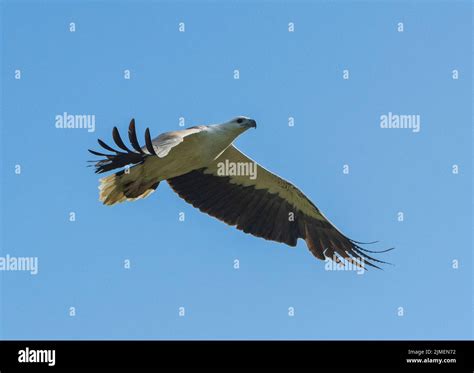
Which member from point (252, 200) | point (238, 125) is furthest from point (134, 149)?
point (252, 200)

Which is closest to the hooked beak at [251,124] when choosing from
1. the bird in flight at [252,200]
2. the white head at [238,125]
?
the white head at [238,125]

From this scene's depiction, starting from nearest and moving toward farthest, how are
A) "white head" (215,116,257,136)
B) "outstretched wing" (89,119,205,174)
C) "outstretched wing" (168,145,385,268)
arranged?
"outstretched wing" (89,119,205,174)
"white head" (215,116,257,136)
"outstretched wing" (168,145,385,268)

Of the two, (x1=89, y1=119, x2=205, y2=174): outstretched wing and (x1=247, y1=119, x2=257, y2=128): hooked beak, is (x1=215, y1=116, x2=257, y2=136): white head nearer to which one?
(x1=247, y1=119, x2=257, y2=128): hooked beak

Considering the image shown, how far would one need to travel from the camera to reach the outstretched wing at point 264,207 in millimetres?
13812

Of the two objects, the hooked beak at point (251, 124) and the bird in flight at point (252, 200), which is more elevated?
the hooked beak at point (251, 124)

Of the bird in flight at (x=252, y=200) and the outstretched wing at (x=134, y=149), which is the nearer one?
the outstretched wing at (x=134, y=149)

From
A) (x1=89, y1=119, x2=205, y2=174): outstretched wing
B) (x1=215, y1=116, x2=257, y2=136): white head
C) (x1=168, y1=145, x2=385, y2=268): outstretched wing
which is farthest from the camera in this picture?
(x1=168, y1=145, x2=385, y2=268): outstretched wing

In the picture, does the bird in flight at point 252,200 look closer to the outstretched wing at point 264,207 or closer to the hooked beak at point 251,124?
the outstretched wing at point 264,207

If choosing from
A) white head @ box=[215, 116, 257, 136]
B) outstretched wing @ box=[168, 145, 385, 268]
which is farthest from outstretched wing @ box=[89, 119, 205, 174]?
outstretched wing @ box=[168, 145, 385, 268]

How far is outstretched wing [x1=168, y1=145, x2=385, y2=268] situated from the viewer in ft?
45.3
